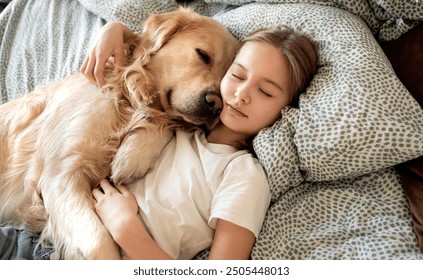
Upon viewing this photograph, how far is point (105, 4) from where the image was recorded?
215 cm

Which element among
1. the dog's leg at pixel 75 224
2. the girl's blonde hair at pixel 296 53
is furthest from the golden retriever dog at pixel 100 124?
the girl's blonde hair at pixel 296 53

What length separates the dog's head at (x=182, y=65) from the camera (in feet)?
5.23

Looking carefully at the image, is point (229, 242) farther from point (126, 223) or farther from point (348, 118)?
point (348, 118)

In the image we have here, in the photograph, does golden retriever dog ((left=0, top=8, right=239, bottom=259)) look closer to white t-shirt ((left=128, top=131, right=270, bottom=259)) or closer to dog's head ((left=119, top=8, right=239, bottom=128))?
dog's head ((left=119, top=8, right=239, bottom=128))

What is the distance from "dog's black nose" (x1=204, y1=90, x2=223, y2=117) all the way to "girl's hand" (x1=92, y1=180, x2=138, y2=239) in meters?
0.43

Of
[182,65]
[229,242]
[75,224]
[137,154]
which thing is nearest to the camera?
[229,242]

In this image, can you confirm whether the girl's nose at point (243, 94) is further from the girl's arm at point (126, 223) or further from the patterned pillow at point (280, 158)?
the girl's arm at point (126, 223)

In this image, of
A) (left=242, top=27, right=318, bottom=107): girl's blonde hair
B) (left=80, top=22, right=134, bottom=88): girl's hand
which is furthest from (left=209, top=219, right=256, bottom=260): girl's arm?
(left=80, top=22, right=134, bottom=88): girl's hand

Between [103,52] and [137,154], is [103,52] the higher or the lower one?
the higher one

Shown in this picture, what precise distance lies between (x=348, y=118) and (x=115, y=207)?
2.73 ft

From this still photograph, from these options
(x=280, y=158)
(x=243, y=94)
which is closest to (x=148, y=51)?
(x=243, y=94)

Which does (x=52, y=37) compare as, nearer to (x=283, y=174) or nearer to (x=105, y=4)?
(x=105, y=4)

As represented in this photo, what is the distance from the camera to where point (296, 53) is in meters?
1.49

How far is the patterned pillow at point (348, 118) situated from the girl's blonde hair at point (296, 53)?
37 millimetres
